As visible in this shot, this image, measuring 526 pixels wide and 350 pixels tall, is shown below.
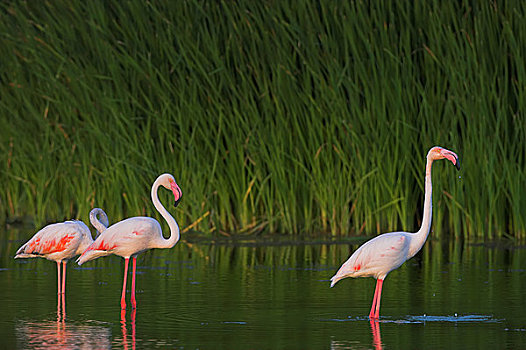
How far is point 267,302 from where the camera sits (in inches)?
395

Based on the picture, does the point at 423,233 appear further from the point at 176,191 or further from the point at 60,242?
the point at 60,242

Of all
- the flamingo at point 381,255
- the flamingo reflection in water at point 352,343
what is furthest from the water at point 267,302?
the flamingo at point 381,255

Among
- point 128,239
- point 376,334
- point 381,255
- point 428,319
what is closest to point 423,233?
point 381,255

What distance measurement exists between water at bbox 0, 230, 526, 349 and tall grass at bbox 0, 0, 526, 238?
81cm

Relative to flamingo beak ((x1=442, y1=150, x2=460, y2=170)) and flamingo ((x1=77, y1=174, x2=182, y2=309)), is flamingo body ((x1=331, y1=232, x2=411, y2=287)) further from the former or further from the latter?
flamingo ((x1=77, y1=174, x2=182, y2=309))

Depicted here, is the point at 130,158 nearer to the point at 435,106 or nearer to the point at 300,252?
the point at 300,252

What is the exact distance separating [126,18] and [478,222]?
560 cm

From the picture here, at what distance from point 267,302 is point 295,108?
17.5 feet

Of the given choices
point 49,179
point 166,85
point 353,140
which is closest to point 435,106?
point 353,140

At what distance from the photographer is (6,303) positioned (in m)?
9.96

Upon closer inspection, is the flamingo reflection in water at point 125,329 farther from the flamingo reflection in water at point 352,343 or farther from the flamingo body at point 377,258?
the flamingo body at point 377,258

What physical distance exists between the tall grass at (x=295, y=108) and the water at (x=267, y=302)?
2.65 feet

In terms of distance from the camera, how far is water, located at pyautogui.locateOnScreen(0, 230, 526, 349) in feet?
26.5

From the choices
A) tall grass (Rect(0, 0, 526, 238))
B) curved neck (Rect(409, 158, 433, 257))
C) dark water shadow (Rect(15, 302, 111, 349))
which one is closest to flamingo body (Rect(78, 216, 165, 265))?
dark water shadow (Rect(15, 302, 111, 349))
